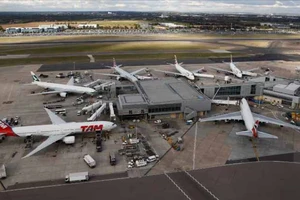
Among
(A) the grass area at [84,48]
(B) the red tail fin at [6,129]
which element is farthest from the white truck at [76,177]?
(A) the grass area at [84,48]

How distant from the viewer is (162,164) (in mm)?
55250

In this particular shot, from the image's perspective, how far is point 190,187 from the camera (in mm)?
48188

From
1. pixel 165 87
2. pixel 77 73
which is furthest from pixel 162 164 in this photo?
pixel 77 73

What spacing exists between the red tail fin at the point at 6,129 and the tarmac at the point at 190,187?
1818 cm

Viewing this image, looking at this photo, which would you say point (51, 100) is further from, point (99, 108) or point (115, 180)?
point (115, 180)

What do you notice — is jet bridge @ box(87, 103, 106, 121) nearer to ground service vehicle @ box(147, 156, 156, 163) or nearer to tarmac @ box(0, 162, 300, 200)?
ground service vehicle @ box(147, 156, 156, 163)

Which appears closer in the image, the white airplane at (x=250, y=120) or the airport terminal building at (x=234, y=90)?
the white airplane at (x=250, y=120)

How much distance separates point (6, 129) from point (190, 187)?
42.6 m

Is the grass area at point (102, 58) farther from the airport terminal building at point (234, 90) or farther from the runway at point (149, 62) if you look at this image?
the airport terminal building at point (234, 90)

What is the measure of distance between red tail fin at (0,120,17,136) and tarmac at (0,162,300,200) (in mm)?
18183

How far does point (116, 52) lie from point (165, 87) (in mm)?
91496

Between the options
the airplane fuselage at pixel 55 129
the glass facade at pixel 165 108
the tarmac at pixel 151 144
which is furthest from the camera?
the glass facade at pixel 165 108

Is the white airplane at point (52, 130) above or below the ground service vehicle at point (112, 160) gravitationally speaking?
above

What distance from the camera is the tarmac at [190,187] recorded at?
45.9m
